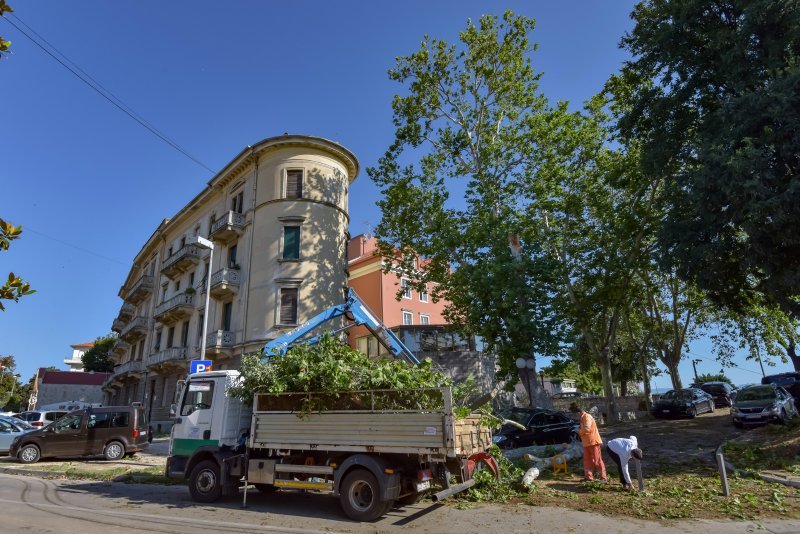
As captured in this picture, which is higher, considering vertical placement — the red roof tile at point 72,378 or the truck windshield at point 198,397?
the red roof tile at point 72,378

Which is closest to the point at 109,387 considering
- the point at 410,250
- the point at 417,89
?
the point at 410,250

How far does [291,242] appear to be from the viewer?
2625 centimetres

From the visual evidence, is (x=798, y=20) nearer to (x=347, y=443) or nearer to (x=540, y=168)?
(x=540, y=168)

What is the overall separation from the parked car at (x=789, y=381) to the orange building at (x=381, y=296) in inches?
746

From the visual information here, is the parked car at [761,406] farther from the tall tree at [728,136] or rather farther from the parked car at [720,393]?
the parked car at [720,393]

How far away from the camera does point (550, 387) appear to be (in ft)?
185

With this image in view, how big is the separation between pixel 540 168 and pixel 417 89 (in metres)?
7.16

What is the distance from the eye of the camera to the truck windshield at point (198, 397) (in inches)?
396

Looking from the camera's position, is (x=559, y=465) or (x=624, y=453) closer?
(x=624, y=453)

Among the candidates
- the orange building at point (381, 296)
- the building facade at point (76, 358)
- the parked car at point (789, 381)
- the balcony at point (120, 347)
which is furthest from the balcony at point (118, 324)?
the building facade at point (76, 358)

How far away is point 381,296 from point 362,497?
1087 inches

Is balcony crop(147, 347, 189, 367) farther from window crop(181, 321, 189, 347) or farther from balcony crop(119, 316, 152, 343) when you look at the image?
balcony crop(119, 316, 152, 343)

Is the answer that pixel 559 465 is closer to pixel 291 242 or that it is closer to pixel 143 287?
pixel 291 242

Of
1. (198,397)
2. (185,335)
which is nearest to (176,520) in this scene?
(198,397)
